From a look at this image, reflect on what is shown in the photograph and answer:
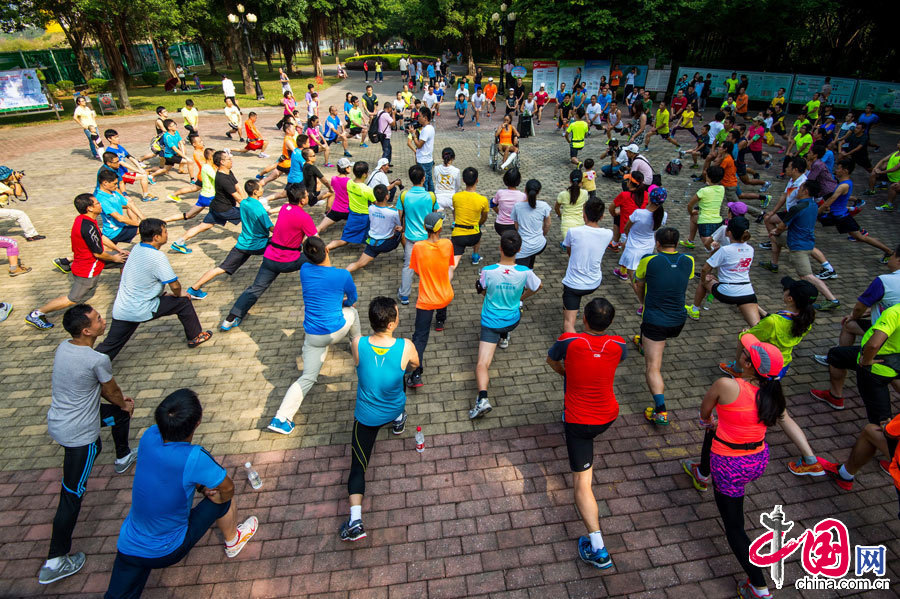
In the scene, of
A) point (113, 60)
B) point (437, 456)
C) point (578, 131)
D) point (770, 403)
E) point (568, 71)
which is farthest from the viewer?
point (113, 60)

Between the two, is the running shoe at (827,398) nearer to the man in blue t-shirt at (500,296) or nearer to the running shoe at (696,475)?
the running shoe at (696,475)

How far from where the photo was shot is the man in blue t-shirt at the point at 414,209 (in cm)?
669

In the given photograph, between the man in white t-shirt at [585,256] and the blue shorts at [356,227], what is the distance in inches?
148

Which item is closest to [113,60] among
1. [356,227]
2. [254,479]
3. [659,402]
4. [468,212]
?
[356,227]

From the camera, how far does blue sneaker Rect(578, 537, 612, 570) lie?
11.8 feet

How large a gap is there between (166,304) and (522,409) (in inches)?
186

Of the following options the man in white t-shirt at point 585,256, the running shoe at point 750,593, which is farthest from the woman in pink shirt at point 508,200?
the running shoe at point 750,593

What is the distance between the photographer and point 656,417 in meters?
4.99

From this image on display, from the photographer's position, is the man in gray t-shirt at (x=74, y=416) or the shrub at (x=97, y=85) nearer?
the man in gray t-shirt at (x=74, y=416)

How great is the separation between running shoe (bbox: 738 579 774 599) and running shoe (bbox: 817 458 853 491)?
5.29ft

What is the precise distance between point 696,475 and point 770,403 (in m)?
1.34

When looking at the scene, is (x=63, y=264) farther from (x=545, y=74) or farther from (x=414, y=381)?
(x=545, y=74)

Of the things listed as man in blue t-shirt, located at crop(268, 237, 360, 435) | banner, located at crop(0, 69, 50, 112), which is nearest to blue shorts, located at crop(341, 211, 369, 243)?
man in blue t-shirt, located at crop(268, 237, 360, 435)

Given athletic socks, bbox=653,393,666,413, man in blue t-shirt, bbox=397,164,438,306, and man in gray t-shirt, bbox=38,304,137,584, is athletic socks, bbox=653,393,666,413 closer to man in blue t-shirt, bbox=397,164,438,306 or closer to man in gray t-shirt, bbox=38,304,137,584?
man in blue t-shirt, bbox=397,164,438,306
